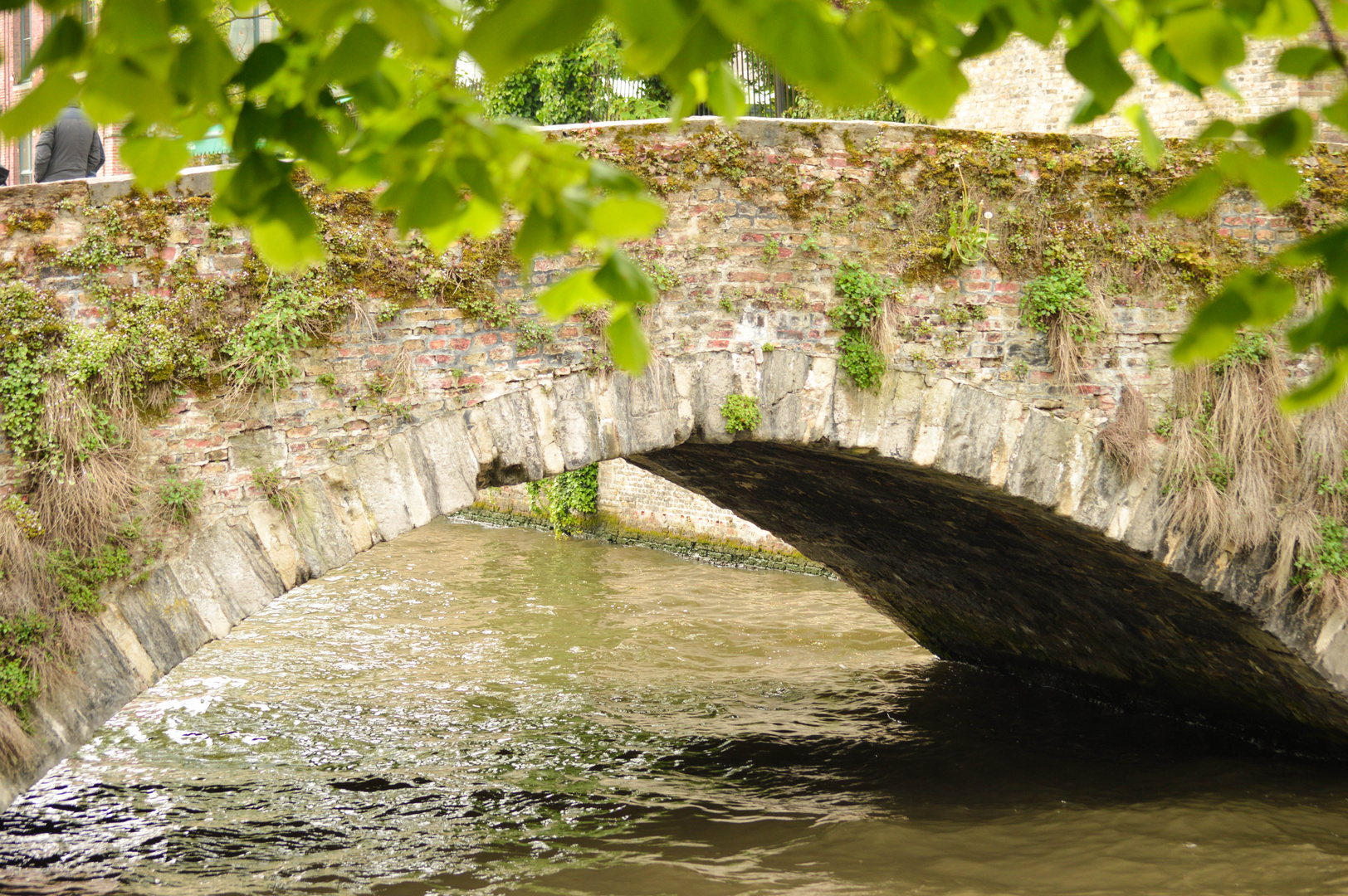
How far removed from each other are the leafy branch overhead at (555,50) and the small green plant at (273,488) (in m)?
2.79

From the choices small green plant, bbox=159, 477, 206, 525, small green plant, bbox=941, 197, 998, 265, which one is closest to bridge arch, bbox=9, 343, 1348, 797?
small green plant, bbox=159, 477, 206, 525

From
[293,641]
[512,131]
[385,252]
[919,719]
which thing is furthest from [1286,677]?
[293,641]

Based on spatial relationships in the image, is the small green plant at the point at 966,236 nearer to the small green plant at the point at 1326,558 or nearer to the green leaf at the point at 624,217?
the small green plant at the point at 1326,558

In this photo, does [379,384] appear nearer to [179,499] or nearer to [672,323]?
[179,499]

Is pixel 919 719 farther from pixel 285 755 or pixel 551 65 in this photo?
pixel 551 65

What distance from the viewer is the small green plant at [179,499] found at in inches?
170

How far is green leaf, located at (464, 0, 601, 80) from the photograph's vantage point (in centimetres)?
127

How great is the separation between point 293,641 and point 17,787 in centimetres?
596

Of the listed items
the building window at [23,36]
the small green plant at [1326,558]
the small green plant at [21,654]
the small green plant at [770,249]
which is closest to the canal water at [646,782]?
the small green plant at [21,654]

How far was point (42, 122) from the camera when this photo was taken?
149 centimetres

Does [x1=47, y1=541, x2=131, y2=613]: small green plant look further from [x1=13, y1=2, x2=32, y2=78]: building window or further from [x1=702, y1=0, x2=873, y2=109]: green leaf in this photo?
[x1=13, y1=2, x2=32, y2=78]: building window

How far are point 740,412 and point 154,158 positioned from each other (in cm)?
342

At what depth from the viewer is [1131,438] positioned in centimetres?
517

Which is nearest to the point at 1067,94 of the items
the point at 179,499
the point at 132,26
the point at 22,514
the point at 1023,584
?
the point at 1023,584
